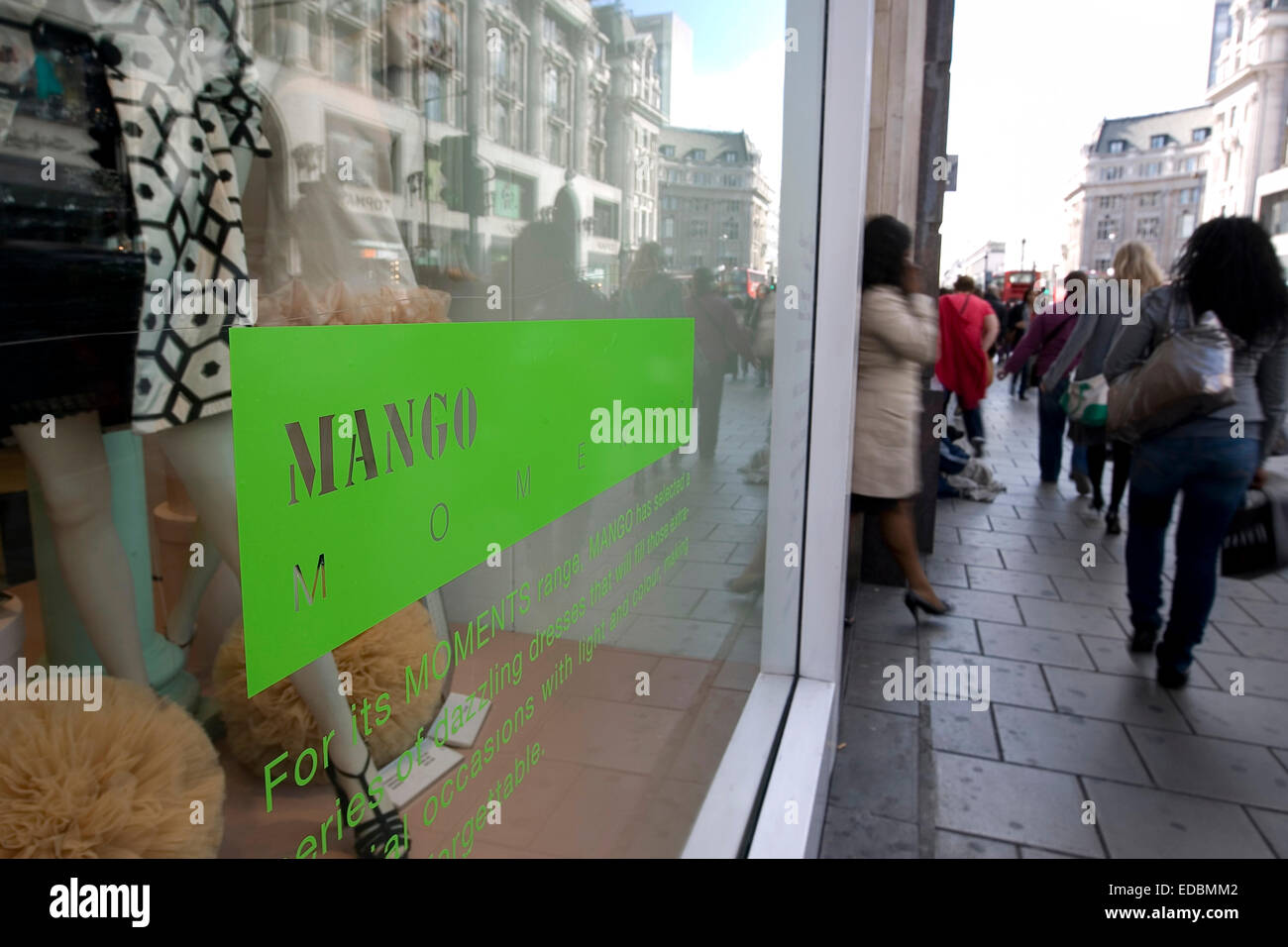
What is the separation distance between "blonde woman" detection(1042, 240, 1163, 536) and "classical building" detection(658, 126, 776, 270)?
3245 millimetres

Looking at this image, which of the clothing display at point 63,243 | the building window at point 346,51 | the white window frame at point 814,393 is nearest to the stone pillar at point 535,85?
the building window at point 346,51

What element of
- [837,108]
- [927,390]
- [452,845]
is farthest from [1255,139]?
[452,845]

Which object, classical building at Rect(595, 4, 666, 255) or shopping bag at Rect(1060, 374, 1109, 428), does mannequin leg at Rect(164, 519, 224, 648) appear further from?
shopping bag at Rect(1060, 374, 1109, 428)

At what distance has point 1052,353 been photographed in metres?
7.55

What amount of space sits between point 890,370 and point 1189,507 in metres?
1.33

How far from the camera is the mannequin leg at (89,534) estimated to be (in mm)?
736

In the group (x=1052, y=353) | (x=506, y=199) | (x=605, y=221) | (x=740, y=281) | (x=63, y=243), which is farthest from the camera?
(x=1052, y=353)

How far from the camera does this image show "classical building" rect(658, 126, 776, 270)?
84.8 inches

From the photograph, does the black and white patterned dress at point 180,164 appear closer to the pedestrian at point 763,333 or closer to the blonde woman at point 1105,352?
the pedestrian at point 763,333

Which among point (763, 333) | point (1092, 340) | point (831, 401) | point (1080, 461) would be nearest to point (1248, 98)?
point (1080, 461)

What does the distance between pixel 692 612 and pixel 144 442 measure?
73.6 inches

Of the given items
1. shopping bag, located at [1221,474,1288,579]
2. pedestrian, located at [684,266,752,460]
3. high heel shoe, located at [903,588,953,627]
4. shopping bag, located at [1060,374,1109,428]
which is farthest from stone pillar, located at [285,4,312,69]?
shopping bag, located at [1060,374,1109,428]

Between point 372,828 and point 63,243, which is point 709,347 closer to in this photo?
point 372,828
